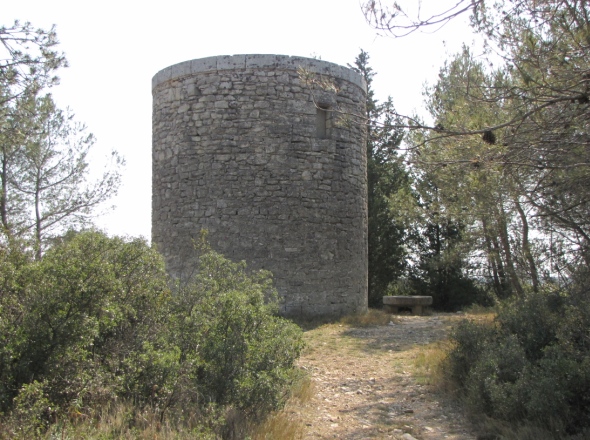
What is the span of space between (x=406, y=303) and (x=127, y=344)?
9423mm

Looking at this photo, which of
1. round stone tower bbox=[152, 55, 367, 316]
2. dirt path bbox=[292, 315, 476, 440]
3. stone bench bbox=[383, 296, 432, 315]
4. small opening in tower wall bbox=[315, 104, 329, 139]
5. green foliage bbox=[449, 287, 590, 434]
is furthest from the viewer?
stone bench bbox=[383, 296, 432, 315]

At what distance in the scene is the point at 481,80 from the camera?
16.7ft

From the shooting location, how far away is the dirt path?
14.5 ft

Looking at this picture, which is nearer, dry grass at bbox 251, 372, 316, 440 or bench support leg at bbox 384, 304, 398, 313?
dry grass at bbox 251, 372, 316, 440

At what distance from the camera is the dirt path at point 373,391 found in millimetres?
4426

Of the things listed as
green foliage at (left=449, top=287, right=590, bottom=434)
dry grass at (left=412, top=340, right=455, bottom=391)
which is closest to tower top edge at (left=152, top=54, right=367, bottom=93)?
dry grass at (left=412, top=340, right=455, bottom=391)

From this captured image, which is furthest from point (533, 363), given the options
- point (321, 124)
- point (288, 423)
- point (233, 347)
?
point (321, 124)

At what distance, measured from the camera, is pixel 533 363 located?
4.63m

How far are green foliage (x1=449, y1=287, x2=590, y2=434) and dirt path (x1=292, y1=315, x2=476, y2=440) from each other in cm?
36

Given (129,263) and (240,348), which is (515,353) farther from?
(129,263)

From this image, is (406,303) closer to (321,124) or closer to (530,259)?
(321,124)

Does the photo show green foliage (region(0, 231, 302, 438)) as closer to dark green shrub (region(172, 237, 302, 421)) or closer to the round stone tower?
dark green shrub (region(172, 237, 302, 421))

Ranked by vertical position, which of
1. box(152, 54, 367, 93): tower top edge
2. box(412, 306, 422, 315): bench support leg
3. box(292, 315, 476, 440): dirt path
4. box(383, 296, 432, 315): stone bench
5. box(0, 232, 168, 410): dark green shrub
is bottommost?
box(292, 315, 476, 440): dirt path

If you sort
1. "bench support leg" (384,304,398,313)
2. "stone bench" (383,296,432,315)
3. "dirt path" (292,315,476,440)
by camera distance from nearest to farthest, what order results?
"dirt path" (292,315,476,440) → "stone bench" (383,296,432,315) → "bench support leg" (384,304,398,313)
